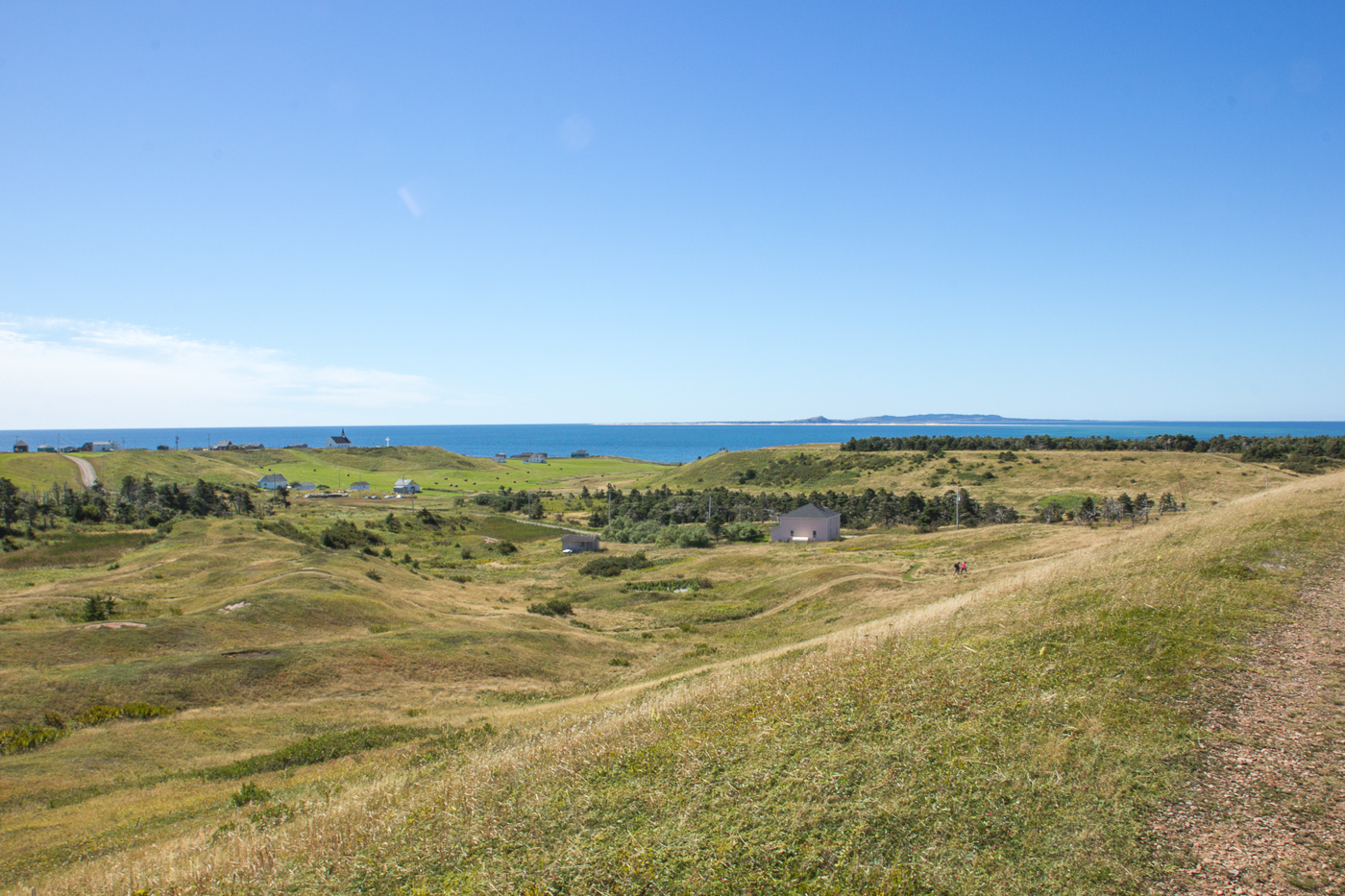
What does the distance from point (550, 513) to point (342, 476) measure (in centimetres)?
7753

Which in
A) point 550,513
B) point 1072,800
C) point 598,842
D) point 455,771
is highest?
point 1072,800

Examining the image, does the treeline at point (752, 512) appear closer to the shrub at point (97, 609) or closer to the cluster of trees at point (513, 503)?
the cluster of trees at point (513, 503)

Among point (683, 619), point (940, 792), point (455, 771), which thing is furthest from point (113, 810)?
point (683, 619)

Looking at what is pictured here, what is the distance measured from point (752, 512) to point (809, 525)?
2158cm

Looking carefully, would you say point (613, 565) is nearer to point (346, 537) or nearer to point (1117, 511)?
point (346, 537)

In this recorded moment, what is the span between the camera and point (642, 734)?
416 inches

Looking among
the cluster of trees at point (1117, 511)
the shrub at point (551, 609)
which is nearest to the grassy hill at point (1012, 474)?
the cluster of trees at point (1117, 511)

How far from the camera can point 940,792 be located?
7.77m

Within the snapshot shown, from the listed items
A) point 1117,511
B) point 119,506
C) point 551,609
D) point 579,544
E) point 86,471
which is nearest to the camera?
point 551,609

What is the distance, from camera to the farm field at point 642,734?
722 centimetres

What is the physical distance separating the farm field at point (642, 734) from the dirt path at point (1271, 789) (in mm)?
326

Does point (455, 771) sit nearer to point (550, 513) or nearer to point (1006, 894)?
point (1006, 894)

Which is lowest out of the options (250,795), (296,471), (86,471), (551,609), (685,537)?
(685,537)

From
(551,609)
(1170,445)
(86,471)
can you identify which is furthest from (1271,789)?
(86,471)
